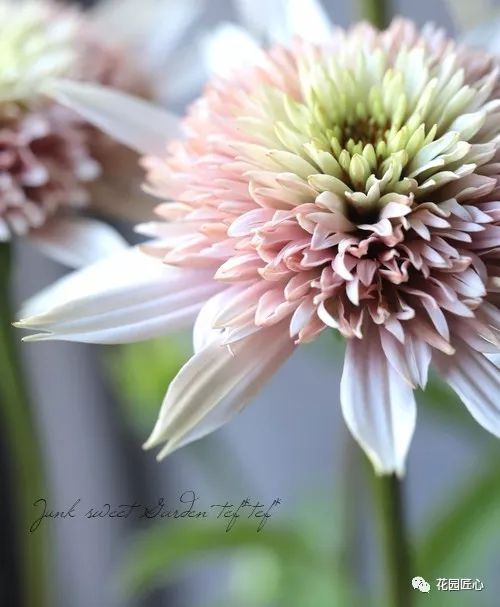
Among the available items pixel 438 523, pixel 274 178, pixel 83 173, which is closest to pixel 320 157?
pixel 274 178

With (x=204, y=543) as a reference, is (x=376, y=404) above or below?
above

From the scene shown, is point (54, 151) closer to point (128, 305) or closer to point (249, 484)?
point (128, 305)

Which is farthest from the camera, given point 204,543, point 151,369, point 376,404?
point 151,369

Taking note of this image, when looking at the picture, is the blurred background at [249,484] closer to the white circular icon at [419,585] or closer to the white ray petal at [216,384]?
the white circular icon at [419,585]

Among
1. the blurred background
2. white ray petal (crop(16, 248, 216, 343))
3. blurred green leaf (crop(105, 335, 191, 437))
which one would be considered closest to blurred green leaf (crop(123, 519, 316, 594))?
the blurred background

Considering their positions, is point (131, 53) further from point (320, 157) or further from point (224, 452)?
point (224, 452)

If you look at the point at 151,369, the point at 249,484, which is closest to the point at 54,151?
the point at 151,369

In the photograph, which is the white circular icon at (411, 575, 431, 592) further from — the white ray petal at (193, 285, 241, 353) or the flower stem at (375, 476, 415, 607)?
the white ray petal at (193, 285, 241, 353)
